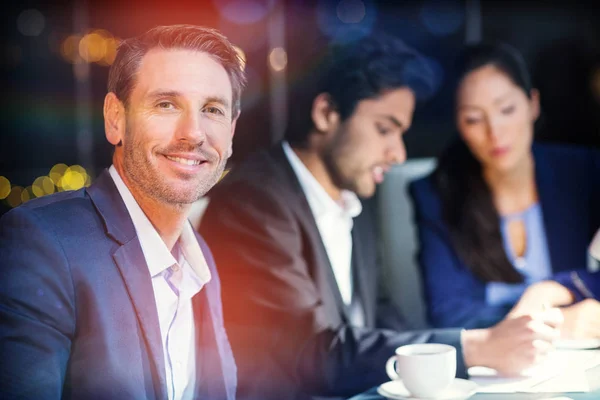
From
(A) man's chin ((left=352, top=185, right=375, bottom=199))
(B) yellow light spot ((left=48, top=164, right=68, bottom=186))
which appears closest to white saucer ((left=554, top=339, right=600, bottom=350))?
(A) man's chin ((left=352, top=185, right=375, bottom=199))

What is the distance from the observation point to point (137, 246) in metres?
0.98

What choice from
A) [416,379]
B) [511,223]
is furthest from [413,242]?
[416,379]

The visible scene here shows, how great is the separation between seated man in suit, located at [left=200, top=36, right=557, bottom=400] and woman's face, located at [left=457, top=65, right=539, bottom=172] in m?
0.26

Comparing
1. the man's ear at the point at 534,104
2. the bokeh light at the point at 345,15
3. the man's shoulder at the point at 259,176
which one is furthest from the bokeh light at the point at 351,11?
the man's shoulder at the point at 259,176

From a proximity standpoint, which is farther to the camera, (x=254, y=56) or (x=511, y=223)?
(x=254, y=56)

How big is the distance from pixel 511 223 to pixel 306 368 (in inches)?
38.8

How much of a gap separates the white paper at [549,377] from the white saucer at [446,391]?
0.03 m

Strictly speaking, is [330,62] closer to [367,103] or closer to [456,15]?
[367,103]

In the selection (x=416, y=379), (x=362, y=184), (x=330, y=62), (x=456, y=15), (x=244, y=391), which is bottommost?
(x=244, y=391)

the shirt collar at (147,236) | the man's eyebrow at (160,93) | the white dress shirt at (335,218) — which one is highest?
the man's eyebrow at (160,93)

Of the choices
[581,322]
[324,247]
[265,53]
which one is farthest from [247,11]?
[581,322]

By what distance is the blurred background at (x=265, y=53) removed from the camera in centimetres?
356

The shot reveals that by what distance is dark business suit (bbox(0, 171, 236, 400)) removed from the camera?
0.86 m

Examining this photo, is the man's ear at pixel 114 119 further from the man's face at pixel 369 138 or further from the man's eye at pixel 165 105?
the man's face at pixel 369 138
